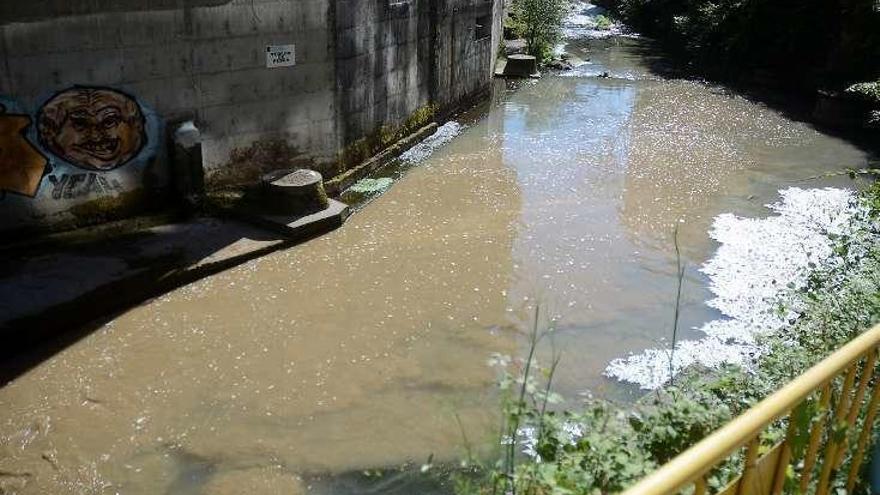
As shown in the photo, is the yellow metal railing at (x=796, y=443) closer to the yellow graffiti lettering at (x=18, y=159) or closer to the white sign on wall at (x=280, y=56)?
the yellow graffiti lettering at (x=18, y=159)

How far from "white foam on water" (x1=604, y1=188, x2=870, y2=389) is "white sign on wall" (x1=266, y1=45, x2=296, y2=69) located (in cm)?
583

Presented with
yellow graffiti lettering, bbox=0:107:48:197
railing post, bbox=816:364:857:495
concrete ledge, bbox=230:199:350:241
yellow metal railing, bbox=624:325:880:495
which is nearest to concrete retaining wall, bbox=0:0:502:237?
yellow graffiti lettering, bbox=0:107:48:197

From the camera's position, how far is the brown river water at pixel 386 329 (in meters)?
5.75

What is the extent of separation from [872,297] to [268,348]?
17.0 ft

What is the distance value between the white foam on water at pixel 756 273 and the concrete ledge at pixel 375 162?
5256 millimetres

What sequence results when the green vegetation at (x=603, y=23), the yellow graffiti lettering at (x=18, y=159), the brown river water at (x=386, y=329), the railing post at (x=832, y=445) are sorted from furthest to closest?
the green vegetation at (x=603, y=23) → the yellow graffiti lettering at (x=18, y=159) → the brown river water at (x=386, y=329) → the railing post at (x=832, y=445)

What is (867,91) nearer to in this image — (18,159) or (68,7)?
(68,7)

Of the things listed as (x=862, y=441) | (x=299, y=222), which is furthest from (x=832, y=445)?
(x=299, y=222)

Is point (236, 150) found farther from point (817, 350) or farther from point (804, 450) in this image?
point (804, 450)

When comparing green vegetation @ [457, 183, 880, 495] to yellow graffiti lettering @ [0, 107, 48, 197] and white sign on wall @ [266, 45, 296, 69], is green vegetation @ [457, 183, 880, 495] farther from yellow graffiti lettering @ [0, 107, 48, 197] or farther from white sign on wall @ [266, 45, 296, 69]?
white sign on wall @ [266, 45, 296, 69]

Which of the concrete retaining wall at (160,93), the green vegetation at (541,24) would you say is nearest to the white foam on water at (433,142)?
the concrete retaining wall at (160,93)

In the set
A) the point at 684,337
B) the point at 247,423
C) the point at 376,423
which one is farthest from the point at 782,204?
the point at 247,423

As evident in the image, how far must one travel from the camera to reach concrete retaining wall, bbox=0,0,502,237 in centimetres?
797

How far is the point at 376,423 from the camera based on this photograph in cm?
614
